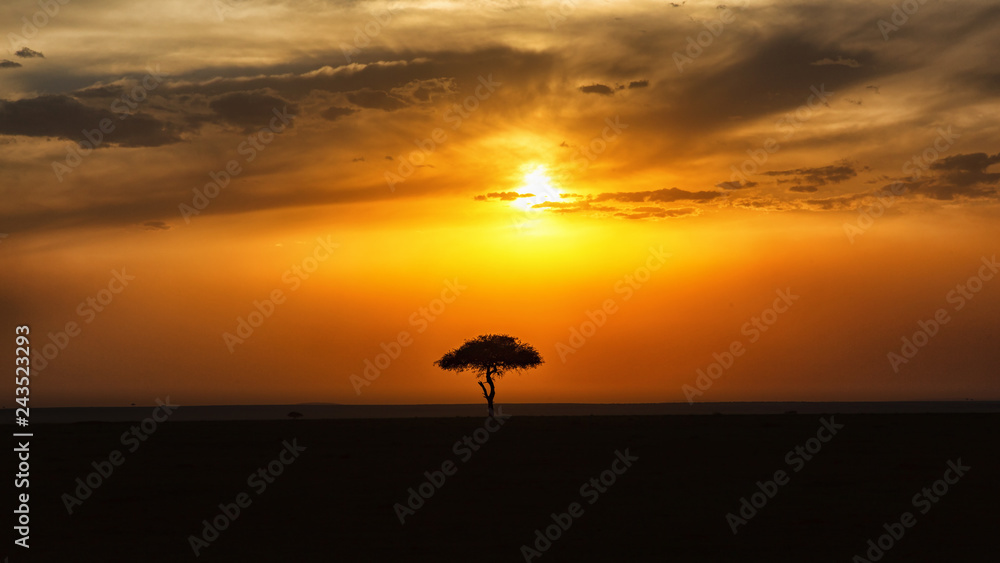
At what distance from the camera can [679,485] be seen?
95.9ft

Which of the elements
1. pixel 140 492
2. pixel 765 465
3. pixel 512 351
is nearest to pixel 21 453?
pixel 140 492

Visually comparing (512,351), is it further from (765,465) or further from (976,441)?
(765,465)

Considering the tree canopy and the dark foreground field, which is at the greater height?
the tree canopy

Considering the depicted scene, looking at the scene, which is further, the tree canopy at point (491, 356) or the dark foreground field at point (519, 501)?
the tree canopy at point (491, 356)

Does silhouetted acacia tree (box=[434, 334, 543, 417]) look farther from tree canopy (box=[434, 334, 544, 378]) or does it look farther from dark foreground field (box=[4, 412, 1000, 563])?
dark foreground field (box=[4, 412, 1000, 563])

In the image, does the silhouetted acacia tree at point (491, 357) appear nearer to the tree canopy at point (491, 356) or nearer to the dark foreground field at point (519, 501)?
the tree canopy at point (491, 356)

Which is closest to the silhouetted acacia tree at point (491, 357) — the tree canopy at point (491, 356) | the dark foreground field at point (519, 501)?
the tree canopy at point (491, 356)

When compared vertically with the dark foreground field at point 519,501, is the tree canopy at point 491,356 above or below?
above

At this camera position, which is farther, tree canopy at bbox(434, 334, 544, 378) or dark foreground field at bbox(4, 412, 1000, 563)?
tree canopy at bbox(434, 334, 544, 378)

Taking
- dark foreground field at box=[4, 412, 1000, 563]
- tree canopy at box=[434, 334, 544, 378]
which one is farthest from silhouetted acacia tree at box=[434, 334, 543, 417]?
dark foreground field at box=[4, 412, 1000, 563]

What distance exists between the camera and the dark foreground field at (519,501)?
19.5 m

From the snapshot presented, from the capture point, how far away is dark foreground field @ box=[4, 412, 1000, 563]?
19.5m

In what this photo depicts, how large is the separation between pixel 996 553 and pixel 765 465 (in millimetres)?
16191

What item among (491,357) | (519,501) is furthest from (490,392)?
(519,501)
